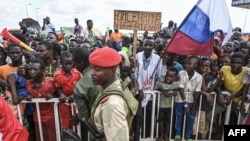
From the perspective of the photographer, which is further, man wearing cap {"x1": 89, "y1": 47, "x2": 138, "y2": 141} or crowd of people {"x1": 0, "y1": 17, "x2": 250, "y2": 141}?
crowd of people {"x1": 0, "y1": 17, "x2": 250, "y2": 141}

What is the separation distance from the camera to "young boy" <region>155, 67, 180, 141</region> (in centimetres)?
407

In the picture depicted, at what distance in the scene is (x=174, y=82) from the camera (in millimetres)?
4105

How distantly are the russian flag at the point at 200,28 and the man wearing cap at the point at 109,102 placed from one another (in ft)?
7.68

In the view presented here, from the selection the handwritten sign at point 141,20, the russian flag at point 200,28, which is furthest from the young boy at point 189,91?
the handwritten sign at point 141,20

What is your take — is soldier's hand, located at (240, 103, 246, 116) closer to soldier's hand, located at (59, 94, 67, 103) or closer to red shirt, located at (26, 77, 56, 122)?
soldier's hand, located at (59, 94, 67, 103)

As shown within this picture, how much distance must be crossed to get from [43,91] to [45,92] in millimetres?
31

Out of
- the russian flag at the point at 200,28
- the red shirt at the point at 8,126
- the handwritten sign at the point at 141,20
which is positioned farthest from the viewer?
the handwritten sign at the point at 141,20

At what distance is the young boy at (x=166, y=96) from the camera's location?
407 centimetres

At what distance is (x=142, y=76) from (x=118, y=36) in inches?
309

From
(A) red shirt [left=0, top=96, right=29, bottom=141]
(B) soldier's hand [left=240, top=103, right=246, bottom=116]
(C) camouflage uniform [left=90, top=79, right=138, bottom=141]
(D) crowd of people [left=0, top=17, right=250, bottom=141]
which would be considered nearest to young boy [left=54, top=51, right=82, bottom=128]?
(D) crowd of people [left=0, top=17, right=250, bottom=141]

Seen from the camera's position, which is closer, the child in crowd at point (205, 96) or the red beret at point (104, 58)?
the red beret at point (104, 58)

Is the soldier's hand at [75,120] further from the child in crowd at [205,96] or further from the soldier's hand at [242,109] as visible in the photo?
the soldier's hand at [242,109]

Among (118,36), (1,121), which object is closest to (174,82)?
(1,121)

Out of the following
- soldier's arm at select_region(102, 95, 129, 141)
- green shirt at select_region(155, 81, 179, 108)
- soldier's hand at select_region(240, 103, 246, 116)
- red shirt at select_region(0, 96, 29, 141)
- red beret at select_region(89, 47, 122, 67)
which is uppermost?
red beret at select_region(89, 47, 122, 67)
